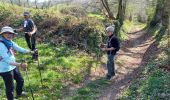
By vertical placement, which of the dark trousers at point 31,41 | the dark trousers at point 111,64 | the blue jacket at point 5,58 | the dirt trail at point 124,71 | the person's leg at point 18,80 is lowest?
the dirt trail at point 124,71

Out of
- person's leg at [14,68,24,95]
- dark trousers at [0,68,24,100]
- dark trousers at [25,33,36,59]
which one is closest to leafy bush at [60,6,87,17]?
dark trousers at [25,33,36,59]

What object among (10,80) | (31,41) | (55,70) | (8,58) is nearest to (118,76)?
(55,70)

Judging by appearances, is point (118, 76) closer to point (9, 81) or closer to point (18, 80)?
point (18, 80)

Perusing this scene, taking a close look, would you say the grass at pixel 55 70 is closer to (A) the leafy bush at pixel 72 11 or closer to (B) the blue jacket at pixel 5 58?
(B) the blue jacket at pixel 5 58

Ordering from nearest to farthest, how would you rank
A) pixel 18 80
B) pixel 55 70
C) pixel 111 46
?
pixel 18 80, pixel 111 46, pixel 55 70

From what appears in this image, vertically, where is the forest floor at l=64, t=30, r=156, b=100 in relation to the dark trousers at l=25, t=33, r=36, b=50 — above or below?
below

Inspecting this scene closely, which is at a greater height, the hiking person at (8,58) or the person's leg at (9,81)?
the hiking person at (8,58)

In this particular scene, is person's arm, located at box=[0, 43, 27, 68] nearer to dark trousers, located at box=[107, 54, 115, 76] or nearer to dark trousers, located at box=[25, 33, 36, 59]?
dark trousers, located at box=[107, 54, 115, 76]

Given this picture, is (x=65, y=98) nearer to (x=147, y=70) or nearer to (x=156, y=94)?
(x=156, y=94)

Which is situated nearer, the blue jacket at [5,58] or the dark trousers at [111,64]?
A: the blue jacket at [5,58]

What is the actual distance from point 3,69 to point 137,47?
18511 mm

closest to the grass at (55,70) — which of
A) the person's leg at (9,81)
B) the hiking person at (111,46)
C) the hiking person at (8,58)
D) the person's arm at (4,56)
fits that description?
the hiking person at (111,46)

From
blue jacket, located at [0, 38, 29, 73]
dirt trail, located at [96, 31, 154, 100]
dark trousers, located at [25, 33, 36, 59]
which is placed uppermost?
blue jacket, located at [0, 38, 29, 73]

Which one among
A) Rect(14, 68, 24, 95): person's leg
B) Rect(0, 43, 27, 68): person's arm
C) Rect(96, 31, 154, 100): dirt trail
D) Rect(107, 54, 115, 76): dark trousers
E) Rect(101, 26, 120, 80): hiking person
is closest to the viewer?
Rect(0, 43, 27, 68): person's arm
